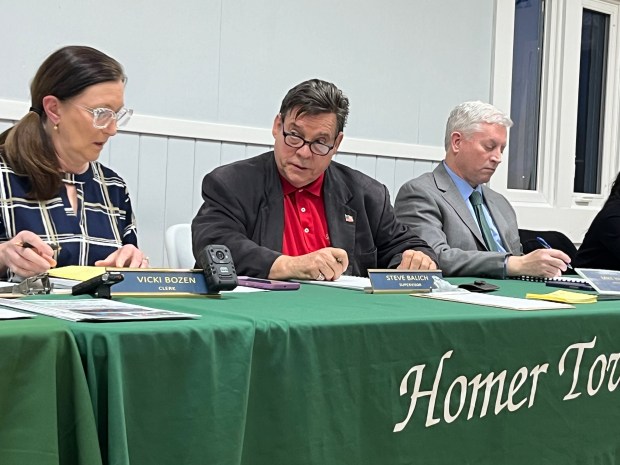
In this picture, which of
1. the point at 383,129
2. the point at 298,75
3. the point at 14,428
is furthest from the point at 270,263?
the point at 383,129

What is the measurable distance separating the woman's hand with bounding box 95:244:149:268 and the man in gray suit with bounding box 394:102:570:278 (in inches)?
46.2

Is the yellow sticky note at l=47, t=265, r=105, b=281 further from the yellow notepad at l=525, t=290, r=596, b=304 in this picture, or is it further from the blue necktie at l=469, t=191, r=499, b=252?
the blue necktie at l=469, t=191, r=499, b=252

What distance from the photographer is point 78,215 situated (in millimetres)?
2461

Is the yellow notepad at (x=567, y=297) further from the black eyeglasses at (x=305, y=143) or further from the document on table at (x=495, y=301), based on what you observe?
the black eyeglasses at (x=305, y=143)

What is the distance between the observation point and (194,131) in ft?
12.3

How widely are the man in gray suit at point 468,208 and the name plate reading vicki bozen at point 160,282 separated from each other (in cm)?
141

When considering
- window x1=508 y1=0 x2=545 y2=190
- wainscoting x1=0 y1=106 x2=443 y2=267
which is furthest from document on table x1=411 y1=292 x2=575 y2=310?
window x1=508 y1=0 x2=545 y2=190

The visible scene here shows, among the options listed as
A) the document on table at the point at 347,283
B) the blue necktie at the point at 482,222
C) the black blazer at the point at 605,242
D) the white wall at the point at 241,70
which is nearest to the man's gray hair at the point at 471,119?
the blue necktie at the point at 482,222

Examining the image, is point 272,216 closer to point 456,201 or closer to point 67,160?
point 67,160

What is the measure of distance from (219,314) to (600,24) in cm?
495

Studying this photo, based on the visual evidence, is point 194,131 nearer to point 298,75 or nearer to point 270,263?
point 298,75

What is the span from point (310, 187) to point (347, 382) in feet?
4.65

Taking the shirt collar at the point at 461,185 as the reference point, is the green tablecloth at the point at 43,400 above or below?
below

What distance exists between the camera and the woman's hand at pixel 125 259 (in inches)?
88.1
